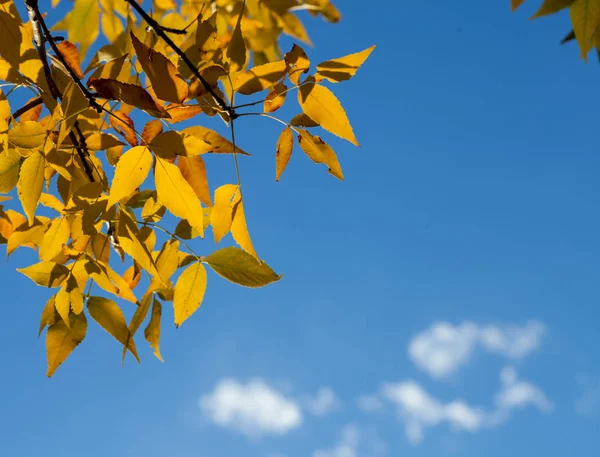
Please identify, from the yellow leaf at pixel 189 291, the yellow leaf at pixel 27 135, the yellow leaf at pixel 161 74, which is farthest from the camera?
the yellow leaf at pixel 189 291

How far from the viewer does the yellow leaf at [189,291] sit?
0.74 metres

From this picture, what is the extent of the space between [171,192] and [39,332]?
1.14 feet

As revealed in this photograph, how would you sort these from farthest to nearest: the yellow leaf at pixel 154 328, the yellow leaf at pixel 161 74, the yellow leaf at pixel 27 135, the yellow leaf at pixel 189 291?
the yellow leaf at pixel 154 328 → the yellow leaf at pixel 189 291 → the yellow leaf at pixel 27 135 → the yellow leaf at pixel 161 74

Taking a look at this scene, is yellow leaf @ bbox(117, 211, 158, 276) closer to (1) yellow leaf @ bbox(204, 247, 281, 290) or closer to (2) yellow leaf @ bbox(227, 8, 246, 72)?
(1) yellow leaf @ bbox(204, 247, 281, 290)

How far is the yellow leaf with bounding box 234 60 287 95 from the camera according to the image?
0.60 meters

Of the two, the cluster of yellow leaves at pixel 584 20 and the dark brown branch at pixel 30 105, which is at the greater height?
the cluster of yellow leaves at pixel 584 20

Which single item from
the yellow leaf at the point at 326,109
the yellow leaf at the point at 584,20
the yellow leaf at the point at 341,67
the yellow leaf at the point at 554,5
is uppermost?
the yellow leaf at the point at 554,5

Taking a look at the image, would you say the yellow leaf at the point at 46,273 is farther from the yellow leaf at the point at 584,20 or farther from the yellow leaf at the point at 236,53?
the yellow leaf at the point at 584,20

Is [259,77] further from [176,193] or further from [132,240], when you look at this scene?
[132,240]

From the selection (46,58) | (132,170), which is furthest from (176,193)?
(46,58)

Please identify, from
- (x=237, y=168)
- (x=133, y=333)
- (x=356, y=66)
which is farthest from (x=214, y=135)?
(x=133, y=333)

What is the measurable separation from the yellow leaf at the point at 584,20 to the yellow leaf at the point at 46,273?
0.72 meters

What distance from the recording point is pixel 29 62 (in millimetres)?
645

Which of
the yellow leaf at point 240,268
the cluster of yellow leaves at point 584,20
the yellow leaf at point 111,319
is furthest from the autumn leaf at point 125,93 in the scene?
the cluster of yellow leaves at point 584,20
